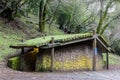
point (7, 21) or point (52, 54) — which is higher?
point (7, 21)

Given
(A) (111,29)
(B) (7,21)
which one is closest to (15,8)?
(B) (7,21)

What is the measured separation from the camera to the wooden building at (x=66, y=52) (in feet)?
57.9

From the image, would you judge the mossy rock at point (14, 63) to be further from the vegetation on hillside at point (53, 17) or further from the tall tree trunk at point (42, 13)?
the tall tree trunk at point (42, 13)

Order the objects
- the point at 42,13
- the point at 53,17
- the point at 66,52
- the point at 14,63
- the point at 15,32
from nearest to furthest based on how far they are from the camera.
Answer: the point at 14,63, the point at 66,52, the point at 15,32, the point at 42,13, the point at 53,17

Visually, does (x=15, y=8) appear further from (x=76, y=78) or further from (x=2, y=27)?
(x=76, y=78)

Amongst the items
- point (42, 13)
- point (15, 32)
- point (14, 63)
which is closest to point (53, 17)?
point (42, 13)

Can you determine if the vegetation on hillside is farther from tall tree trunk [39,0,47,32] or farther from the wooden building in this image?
the wooden building

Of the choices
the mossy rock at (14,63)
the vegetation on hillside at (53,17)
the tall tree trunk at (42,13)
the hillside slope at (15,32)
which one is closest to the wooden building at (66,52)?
the mossy rock at (14,63)

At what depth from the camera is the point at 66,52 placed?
1869cm

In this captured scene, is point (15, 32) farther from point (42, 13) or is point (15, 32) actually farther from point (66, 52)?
Result: point (66, 52)

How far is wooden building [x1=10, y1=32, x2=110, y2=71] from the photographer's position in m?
17.6

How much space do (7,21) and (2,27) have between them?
5.00 feet

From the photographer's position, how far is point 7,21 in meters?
26.2

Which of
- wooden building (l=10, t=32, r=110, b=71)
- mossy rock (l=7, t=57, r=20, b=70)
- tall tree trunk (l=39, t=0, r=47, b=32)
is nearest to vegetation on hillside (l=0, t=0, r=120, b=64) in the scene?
tall tree trunk (l=39, t=0, r=47, b=32)
